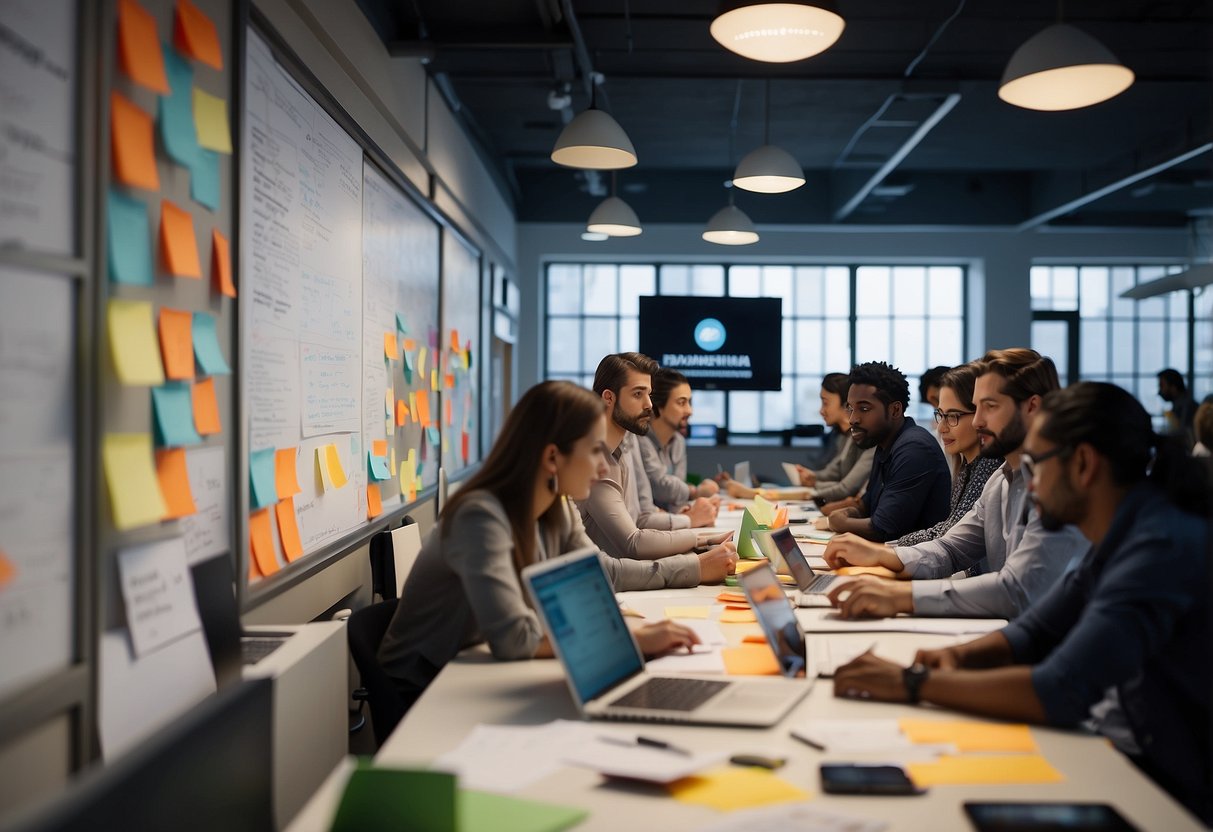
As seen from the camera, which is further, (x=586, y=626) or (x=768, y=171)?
(x=768, y=171)

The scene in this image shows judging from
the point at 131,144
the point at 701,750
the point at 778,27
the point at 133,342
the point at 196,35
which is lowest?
the point at 701,750

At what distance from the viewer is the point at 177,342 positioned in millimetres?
2045

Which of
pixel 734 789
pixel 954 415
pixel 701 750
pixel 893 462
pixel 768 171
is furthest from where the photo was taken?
pixel 768 171

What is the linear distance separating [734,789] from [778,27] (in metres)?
2.06

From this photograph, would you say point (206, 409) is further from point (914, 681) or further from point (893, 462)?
point (893, 462)

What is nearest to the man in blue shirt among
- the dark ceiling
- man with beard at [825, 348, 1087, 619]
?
man with beard at [825, 348, 1087, 619]

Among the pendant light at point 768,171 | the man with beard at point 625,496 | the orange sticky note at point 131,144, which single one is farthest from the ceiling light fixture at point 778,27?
the pendant light at point 768,171

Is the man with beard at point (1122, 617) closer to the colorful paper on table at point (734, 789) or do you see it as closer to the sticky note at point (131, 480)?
the colorful paper on table at point (734, 789)

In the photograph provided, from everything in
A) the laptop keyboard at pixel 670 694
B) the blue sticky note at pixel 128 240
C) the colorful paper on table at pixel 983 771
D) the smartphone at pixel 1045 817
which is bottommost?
the colorful paper on table at pixel 983 771

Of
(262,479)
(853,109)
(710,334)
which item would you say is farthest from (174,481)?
(710,334)

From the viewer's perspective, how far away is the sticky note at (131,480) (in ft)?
5.78

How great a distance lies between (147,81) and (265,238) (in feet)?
2.74

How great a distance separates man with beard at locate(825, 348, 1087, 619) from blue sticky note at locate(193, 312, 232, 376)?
166 centimetres

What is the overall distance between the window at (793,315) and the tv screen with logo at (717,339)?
1815 millimetres
